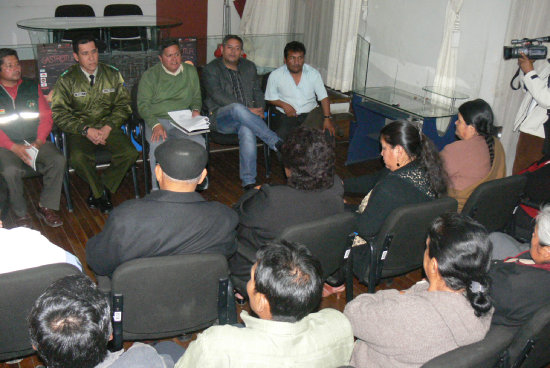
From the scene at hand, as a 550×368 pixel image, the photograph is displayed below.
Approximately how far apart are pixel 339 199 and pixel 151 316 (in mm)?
1099

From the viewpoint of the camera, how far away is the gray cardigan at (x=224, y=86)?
4.46 metres

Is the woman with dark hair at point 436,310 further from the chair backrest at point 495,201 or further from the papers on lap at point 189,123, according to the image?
the papers on lap at point 189,123

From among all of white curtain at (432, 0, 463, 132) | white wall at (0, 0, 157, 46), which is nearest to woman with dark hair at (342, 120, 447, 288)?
white curtain at (432, 0, 463, 132)

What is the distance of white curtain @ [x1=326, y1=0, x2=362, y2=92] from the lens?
253 inches

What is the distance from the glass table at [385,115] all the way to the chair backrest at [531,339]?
274 cm

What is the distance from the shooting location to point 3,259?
1.84 meters

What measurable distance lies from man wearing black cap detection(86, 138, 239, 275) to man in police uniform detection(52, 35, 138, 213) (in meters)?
1.79

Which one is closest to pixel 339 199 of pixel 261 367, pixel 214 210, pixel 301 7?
pixel 214 210

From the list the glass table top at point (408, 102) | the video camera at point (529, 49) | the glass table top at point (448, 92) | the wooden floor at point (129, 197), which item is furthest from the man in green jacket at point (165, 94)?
the video camera at point (529, 49)

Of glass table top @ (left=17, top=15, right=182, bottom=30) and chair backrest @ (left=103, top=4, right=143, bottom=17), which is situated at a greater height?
chair backrest @ (left=103, top=4, right=143, bottom=17)

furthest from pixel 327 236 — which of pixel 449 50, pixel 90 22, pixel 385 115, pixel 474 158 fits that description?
pixel 90 22

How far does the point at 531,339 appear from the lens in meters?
1.71

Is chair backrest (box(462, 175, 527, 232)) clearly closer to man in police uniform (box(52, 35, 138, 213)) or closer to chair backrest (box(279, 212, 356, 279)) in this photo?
chair backrest (box(279, 212, 356, 279))

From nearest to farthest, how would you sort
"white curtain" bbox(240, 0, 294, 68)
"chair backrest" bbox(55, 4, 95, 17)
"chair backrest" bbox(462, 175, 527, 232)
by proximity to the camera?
1. "chair backrest" bbox(462, 175, 527, 232)
2. "white curtain" bbox(240, 0, 294, 68)
3. "chair backrest" bbox(55, 4, 95, 17)
